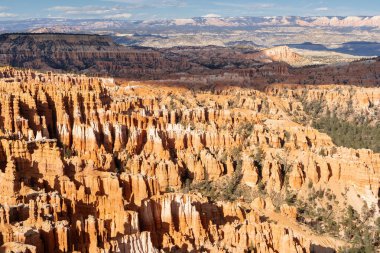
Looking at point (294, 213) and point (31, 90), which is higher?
point (31, 90)

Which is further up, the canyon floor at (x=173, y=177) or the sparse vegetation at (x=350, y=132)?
the canyon floor at (x=173, y=177)

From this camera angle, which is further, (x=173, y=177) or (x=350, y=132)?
(x=350, y=132)

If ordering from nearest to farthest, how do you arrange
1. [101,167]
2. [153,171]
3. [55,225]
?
[55,225]
[101,167]
[153,171]

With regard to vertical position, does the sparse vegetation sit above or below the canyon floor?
below

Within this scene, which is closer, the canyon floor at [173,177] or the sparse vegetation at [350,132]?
the canyon floor at [173,177]

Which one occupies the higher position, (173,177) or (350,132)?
(173,177)

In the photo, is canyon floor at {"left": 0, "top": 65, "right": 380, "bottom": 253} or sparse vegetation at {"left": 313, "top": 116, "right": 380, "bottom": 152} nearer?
canyon floor at {"left": 0, "top": 65, "right": 380, "bottom": 253}

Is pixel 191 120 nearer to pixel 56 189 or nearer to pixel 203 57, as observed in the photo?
pixel 56 189

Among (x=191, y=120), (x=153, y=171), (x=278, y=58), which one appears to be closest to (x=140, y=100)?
(x=191, y=120)
